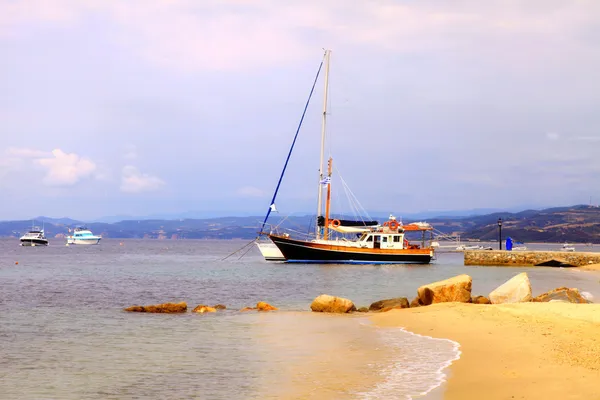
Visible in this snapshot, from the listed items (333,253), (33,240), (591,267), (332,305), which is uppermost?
(333,253)

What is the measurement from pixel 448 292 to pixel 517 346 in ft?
33.8

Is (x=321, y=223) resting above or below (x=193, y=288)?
above

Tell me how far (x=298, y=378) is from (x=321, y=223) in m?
55.2

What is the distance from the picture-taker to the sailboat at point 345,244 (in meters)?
66.6

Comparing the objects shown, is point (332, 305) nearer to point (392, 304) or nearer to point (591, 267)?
point (392, 304)

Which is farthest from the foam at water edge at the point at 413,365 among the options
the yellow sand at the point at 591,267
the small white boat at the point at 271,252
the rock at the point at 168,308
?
the small white boat at the point at 271,252

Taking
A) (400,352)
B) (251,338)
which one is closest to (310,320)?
(251,338)

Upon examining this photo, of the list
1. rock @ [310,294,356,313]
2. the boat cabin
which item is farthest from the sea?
the boat cabin

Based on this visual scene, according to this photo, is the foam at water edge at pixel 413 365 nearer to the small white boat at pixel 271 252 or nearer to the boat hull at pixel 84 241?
the small white boat at pixel 271 252

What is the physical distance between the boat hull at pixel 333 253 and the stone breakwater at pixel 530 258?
8497 millimetres

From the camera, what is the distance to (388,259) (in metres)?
68.6

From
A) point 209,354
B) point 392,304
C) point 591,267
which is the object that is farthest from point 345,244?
point 209,354

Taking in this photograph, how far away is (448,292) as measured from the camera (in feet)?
84.4

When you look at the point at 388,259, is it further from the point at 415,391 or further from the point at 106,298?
the point at 415,391
